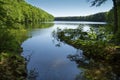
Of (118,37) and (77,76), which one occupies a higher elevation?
(118,37)

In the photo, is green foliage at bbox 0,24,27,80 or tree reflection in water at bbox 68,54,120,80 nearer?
green foliage at bbox 0,24,27,80

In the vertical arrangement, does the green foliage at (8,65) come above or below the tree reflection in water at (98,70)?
above

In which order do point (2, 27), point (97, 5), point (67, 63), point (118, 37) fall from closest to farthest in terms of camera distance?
point (2, 27)
point (67, 63)
point (118, 37)
point (97, 5)

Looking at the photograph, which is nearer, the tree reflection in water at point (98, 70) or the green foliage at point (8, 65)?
the green foliage at point (8, 65)

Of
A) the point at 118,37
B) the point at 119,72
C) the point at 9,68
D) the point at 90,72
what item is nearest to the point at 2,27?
the point at 9,68

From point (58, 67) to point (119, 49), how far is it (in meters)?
6.05

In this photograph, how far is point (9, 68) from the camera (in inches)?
613

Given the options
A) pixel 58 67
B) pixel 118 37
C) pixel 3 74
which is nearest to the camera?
pixel 3 74

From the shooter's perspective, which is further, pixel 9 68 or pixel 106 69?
pixel 106 69

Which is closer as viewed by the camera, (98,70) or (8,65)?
(8,65)

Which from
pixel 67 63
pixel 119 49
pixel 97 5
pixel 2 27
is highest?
pixel 97 5

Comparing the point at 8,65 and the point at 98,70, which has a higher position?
the point at 8,65

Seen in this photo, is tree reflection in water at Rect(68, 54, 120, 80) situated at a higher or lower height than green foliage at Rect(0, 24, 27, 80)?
lower

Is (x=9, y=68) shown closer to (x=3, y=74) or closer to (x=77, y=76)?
(x=3, y=74)
